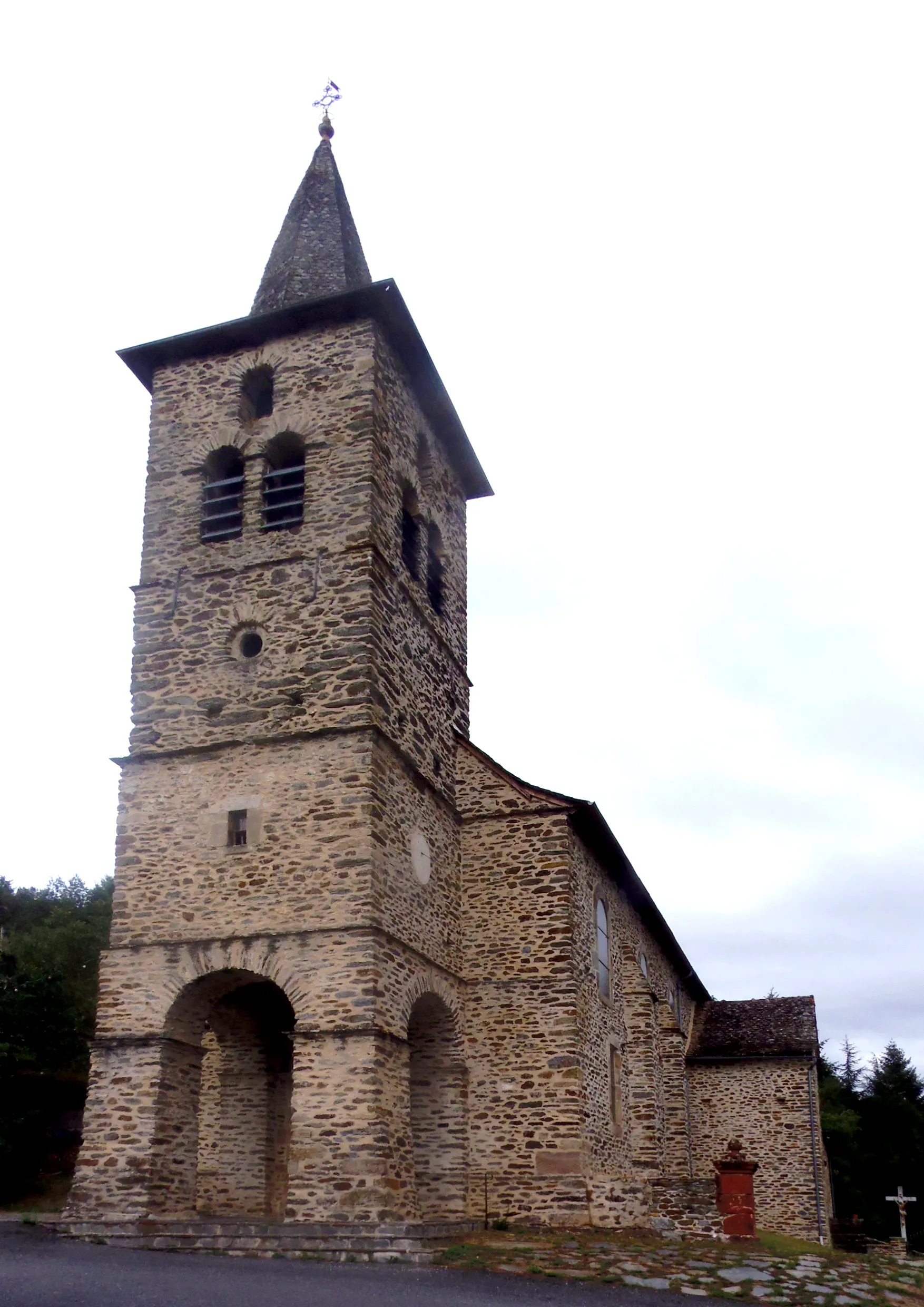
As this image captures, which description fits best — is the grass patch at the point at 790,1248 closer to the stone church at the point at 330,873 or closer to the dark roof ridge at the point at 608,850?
the stone church at the point at 330,873

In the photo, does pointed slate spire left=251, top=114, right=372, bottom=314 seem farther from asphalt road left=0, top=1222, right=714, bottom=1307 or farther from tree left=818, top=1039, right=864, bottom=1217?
tree left=818, top=1039, right=864, bottom=1217

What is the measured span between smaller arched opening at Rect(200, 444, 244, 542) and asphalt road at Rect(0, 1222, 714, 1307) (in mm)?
10579

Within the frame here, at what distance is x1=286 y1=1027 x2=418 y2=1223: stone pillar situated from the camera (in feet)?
45.1

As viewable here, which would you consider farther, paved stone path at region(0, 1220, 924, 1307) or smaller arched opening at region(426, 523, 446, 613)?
smaller arched opening at region(426, 523, 446, 613)

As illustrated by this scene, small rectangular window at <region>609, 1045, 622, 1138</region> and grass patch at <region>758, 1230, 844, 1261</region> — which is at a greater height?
small rectangular window at <region>609, 1045, 622, 1138</region>

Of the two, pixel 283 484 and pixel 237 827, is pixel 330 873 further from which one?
pixel 283 484

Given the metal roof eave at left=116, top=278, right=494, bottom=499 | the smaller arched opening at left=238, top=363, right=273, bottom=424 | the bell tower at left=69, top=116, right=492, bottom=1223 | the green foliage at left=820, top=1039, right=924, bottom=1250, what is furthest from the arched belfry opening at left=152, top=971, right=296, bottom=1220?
the green foliage at left=820, top=1039, right=924, bottom=1250

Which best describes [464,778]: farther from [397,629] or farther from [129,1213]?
[129,1213]

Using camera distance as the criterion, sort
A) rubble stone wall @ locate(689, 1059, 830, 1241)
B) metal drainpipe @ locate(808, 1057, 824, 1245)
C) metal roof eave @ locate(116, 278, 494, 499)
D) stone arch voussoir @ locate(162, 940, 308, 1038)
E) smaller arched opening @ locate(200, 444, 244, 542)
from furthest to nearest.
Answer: rubble stone wall @ locate(689, 1059, 830, 1241) < metal drainpipe @ locate(808, 1057, 824, 1245) < metal roof eave @ locate(116, 278, 494, 499) < smaller arched opening @ locate(200, 444, 244, 542) < stone arch voussoir @ locate(162, 940, 308, 1038)

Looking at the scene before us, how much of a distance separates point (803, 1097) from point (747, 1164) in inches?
509

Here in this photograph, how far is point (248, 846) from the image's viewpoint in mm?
16188

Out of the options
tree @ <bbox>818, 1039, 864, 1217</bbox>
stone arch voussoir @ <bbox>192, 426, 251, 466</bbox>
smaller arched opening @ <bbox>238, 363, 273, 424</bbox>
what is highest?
smaller arched opening @ <bbox>238, 363, 273, 424</bbox>

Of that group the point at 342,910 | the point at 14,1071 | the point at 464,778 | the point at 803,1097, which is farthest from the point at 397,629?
the point at 803,1097

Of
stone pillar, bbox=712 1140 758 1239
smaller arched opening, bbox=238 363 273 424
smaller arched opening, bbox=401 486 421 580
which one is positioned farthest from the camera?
smaller arched opening, bbox=401 486 421 580
